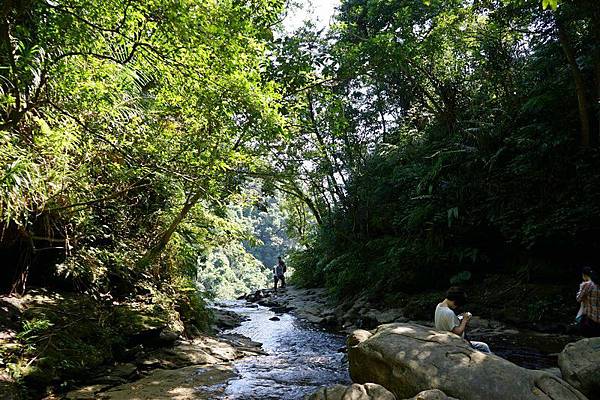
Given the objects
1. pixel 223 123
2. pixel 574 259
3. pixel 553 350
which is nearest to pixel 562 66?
pixel 574 259

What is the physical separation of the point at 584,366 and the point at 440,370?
1.83 metres

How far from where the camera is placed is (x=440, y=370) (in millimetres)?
4109

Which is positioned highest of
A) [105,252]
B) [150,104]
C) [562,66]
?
[562,66]

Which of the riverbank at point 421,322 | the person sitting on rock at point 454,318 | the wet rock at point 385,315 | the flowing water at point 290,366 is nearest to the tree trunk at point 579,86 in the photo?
the riverbank at point 421,322

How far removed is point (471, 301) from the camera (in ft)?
33.2

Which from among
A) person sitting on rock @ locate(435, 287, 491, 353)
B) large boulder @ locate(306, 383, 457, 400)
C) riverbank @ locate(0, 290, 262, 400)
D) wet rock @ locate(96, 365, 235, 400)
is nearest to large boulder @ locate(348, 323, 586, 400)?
person sitting on rock @ locate(435, 287, 491, 353)

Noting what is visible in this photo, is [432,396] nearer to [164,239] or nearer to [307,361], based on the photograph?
[307,361]

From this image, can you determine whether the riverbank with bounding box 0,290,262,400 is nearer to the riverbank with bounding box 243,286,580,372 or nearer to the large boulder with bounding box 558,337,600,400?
the riverbank with bounding box 243,286,580,372

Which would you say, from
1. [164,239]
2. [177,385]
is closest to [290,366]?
[177,385]

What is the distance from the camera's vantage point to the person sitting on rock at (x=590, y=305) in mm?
6449

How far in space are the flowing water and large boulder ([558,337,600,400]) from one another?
297 centimetres

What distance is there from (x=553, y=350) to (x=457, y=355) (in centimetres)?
395

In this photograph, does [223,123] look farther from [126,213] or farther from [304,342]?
[304,342]

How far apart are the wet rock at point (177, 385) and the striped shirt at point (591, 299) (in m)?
5.87
